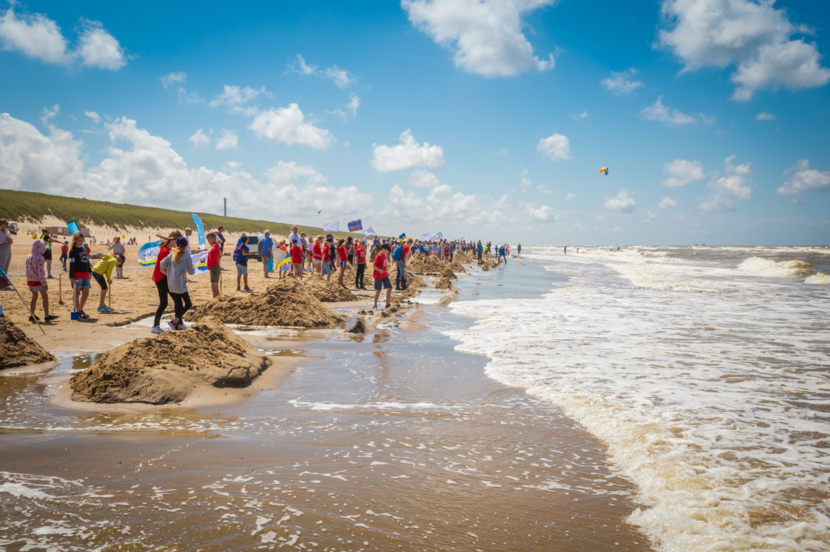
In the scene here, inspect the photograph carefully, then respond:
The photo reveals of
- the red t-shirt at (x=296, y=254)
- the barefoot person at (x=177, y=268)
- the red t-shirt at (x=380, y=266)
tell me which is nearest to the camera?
the barefoot person at (x=177, y=268)

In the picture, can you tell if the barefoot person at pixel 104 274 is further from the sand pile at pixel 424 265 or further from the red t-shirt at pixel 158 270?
the sand pile at pixel 424 265

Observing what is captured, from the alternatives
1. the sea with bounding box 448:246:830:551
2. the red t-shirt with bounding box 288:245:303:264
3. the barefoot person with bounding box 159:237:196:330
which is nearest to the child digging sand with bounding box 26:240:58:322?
the barefoot person with bounding box 159:237:196:330

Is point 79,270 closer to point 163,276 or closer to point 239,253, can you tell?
point 163,276

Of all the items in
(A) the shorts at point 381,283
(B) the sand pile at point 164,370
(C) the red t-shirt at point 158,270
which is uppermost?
(C) the red t-shirt at point 158,270

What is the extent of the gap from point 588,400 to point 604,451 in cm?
147

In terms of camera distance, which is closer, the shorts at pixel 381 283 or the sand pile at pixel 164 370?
the sand pile at pixel 164 370

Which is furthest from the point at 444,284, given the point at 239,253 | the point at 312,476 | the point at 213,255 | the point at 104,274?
the point at 312,476

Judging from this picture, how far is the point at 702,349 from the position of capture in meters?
8.97

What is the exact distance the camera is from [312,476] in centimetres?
355

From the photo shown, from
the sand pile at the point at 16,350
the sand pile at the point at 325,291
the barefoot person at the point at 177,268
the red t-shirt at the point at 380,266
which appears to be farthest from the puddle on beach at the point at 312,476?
the sand pile at the point at 325,291

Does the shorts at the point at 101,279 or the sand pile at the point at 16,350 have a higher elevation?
the shorts at the point at 101,279

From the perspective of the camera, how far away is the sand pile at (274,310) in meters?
10.4

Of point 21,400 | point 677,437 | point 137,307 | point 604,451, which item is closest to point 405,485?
point 604,451

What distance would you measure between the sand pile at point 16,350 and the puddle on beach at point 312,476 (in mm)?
554
